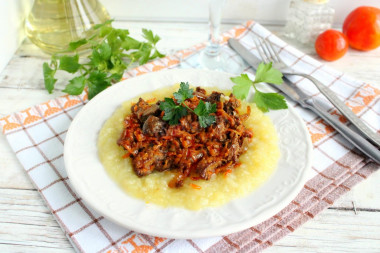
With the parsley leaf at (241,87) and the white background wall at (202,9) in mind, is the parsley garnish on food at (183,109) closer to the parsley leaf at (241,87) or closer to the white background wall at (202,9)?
the parsley leaf at (241,87)

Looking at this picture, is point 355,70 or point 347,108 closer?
point 347,108

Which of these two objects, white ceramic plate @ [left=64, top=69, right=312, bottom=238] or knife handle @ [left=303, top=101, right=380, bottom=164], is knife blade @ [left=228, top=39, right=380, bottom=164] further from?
white ceramic plate @ [left=64, top=69, right=312, bottom=238]

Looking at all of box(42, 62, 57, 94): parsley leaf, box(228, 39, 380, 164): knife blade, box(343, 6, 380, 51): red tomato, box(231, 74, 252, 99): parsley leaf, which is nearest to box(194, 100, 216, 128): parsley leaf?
box(231, 74, 252, 99): parsley leaf

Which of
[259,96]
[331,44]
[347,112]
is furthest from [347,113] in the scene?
[331,44]

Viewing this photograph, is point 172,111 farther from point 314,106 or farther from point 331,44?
point 331,44

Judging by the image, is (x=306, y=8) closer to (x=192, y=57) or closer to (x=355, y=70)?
(x=355, y=70)

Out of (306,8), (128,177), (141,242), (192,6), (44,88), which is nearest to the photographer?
(141,242)

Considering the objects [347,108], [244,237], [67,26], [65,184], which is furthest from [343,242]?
[67,26]
